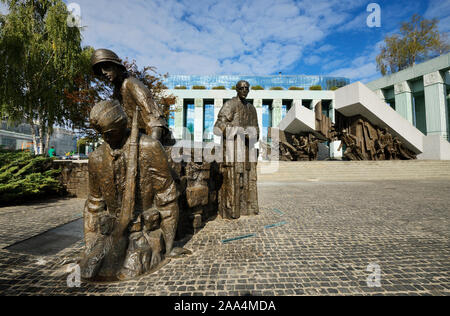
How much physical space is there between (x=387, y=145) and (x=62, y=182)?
64.2ft

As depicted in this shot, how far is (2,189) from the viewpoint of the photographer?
536cm

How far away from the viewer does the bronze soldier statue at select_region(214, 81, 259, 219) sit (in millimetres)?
4168

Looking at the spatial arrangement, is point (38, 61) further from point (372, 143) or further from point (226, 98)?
point (226, 98)

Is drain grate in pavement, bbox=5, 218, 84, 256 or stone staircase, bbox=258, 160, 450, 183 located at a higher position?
stone staircase, bbox=258, 160, 450, 183

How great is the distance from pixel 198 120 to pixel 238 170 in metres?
29.9

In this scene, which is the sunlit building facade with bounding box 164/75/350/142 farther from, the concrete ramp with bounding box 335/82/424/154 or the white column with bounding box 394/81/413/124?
the concrete ramp with bounding box 335/82/424/154

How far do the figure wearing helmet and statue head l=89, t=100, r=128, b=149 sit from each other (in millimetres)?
569

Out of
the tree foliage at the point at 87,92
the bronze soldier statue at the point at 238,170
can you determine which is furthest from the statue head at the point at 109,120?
the tree foliage at the point at 87,92

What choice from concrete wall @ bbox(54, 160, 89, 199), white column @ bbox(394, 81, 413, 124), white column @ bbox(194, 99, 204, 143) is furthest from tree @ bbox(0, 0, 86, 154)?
white column @ bbox(394, 81, 413, 124)

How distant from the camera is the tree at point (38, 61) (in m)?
10.5

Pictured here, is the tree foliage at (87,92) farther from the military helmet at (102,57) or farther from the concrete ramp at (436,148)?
the concrete ramp at (436,148)

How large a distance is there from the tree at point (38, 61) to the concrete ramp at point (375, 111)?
59.5 ft
